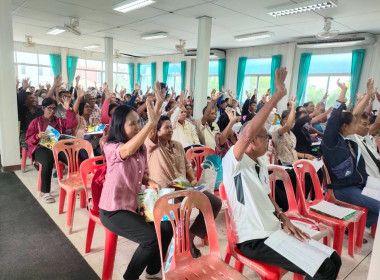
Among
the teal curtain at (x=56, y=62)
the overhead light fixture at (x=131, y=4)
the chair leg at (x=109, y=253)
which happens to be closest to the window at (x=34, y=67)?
the teal curtain at (x=56, y=62)

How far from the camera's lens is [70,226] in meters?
2.38

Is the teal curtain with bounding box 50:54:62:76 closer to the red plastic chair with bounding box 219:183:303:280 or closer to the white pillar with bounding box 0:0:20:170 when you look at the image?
the white pillar with bounding box 0:0:20:170

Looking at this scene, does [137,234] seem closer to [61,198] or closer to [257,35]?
[61,198]

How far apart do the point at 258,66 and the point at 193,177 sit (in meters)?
8.16

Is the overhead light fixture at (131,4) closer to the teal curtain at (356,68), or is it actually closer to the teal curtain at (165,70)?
the teal curtain at (356,68)

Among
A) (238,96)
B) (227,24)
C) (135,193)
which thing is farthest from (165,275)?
(238,96)

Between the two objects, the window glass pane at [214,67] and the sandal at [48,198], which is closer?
the sandal at [48,198]

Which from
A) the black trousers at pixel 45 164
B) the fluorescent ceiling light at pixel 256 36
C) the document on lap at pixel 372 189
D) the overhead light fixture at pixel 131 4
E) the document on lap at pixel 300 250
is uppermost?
the fluorescent ceiling light at pixel 256 36

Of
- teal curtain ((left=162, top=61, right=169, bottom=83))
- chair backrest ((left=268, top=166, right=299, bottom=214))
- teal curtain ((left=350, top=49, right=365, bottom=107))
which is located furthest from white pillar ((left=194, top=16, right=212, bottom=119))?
teal curtain ((left=162, top=61, right=169, bottom=83))

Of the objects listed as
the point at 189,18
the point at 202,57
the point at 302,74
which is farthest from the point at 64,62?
the point at 302,74

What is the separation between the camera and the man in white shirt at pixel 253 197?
1419mm

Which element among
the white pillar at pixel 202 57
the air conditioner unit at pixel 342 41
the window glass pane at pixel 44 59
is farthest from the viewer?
the window glass pane at pixel 44 59

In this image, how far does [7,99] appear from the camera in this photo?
387 centimetres

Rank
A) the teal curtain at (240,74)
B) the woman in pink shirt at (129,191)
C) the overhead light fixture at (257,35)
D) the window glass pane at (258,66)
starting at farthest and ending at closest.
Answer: the teal curtain at (240,74) → the window glass pane at (258,66) → the overhead light fixture at (257,35) → the woman in pink shirt at (129,191)
